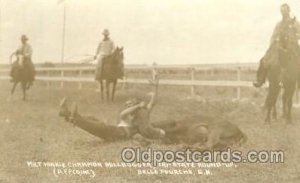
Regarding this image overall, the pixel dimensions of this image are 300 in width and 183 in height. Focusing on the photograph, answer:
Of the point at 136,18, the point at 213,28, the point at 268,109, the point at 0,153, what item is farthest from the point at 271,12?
the point at 0,153

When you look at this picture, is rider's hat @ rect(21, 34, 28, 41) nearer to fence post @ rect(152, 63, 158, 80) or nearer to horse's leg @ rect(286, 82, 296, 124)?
fence post @ rect(152, 63, 158, 80)

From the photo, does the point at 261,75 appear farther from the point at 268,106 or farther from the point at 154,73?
the point at 154,73

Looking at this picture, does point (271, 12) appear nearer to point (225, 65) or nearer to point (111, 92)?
point (225, 65)

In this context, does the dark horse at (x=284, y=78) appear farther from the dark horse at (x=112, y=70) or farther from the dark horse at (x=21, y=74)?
the dark horse at (x=21, y=74)

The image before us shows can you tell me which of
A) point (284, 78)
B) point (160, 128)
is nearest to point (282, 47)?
point (284, 78)

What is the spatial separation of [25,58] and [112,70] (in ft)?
3.37

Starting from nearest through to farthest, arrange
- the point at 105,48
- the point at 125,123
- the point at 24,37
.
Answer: the point at 125,123, the point at 24,37, the point at 105,48

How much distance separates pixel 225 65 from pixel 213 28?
422 mm

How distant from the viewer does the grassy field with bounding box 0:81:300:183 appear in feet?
17.0

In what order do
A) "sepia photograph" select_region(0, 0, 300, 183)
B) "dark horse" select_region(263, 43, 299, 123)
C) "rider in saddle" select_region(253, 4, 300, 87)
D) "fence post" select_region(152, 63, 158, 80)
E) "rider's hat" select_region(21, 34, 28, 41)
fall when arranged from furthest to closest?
"rider's hat" select_region(21, 34, 28, 41) → "fence post" select_region(152, 63, 158, 80) → "dark horse" select_region(263, 43, 299, 123) → "rider in saddle" select_region(253, 4, 300, 87) → "sepia photograph" select_region(0, 0, 300, 183)

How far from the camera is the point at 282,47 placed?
5.71 meters

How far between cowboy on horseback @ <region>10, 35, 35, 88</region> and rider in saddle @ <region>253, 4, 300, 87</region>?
2509 mm

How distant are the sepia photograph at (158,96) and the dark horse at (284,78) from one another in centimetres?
1

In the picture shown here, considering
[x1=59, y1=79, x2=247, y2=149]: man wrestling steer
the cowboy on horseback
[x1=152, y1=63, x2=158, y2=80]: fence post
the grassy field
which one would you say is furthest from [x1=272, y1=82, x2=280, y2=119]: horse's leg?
the cowboy on horseback
